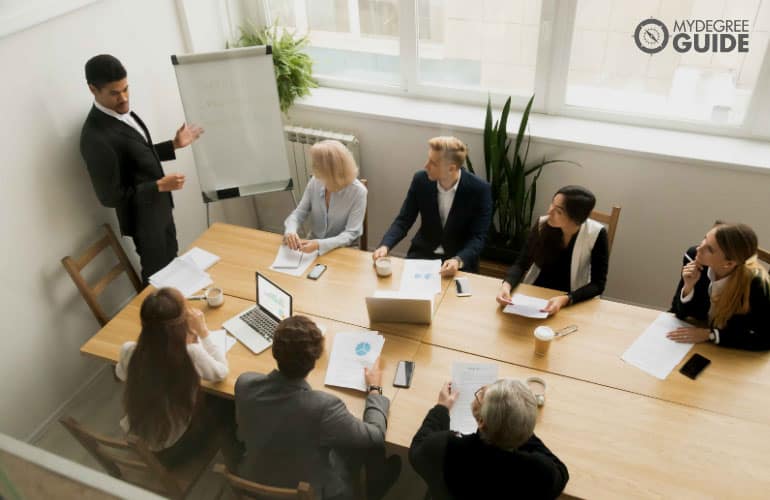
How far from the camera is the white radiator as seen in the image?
4141mm

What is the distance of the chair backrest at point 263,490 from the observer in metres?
1.88

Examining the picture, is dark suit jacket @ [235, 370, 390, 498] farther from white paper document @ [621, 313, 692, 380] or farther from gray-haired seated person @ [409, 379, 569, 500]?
white paper document @ [621, 313, 692, 380]

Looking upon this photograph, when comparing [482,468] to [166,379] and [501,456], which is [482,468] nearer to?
[501,456]

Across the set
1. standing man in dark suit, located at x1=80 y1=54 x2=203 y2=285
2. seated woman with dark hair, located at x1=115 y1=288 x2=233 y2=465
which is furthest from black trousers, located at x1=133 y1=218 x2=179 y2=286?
seated woman with dark hair, located at x1=115 y1=288 x2=233 y2=465

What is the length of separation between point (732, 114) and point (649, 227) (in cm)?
82

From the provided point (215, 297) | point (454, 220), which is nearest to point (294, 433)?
point (215, 297)

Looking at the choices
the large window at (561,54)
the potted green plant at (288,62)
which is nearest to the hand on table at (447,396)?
the large window at (561,54)

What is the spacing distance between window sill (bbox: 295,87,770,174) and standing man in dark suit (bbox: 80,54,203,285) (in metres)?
1.15

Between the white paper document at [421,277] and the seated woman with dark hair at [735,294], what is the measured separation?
1.10 metres

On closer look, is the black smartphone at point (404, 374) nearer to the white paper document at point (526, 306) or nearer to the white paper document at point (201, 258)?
the white paper document at point (526, 306)

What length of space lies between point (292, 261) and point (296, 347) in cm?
119

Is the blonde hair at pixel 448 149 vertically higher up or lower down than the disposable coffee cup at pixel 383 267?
higher up

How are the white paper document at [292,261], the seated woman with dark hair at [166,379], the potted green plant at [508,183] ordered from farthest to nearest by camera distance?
the potted green plant at [508,183]
the white paper document at [292,261]
the seated woman with dark hair at [166,379]

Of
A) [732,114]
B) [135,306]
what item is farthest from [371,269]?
[732,114]
